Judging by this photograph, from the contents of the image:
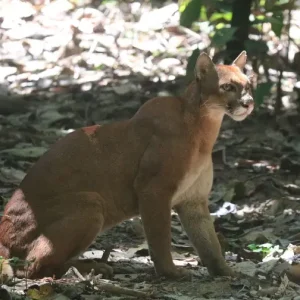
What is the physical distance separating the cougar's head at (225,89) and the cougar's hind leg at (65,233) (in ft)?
3.68

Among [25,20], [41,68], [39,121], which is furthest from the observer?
[25,20]

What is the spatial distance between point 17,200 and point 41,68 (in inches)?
247

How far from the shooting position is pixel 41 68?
1214cm

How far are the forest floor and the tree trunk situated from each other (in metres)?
1.01

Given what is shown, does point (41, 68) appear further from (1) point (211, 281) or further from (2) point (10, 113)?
(1) point (211, 281)

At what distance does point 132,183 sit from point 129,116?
443cm

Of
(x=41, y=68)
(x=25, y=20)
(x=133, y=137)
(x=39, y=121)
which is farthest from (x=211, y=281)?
(x=25, y=20)

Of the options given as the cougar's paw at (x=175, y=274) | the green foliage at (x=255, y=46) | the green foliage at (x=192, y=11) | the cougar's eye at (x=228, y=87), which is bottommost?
the cougar's paw at (x=175, y=274)

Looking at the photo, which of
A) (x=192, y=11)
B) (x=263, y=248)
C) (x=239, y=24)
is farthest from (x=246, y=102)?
(x=239, y=24)

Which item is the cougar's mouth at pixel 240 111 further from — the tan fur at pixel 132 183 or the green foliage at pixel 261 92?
the green foliage at pixel 261 92

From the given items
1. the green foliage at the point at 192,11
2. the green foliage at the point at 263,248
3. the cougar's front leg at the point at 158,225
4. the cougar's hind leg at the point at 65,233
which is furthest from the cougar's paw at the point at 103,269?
the green foliage at the point at 192,11

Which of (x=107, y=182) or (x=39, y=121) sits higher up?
(x=107, y=182)

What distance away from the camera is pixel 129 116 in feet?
34.9

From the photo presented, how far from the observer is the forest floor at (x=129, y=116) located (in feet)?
19.8
